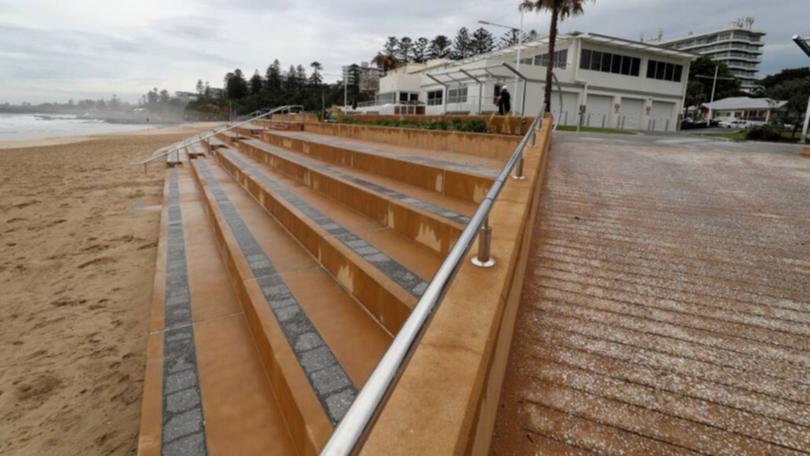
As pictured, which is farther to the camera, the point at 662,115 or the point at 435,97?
the point at 435,97

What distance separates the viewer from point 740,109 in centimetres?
Result: 6166

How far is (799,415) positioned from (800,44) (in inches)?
492

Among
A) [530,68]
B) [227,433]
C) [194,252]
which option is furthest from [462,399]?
[530,68]

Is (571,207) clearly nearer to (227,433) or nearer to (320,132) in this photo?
(227,433)

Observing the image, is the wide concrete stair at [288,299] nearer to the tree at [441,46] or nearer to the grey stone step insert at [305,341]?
the grey stone step insert at [305,341]

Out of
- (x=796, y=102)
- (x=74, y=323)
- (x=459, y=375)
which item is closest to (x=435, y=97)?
(x=796, y=102)

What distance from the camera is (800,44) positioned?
9.84 metres

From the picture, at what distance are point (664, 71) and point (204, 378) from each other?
131 ft

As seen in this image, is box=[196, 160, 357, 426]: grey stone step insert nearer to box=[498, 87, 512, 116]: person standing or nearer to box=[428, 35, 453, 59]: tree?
box=[498, 87, 512, 116]: person standing

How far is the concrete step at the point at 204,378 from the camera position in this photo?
2.20 metres

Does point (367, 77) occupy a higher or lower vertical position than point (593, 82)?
higher

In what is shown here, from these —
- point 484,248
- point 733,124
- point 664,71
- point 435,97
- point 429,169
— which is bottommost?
point 484,248

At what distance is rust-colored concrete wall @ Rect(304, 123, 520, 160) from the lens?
7.32 metres

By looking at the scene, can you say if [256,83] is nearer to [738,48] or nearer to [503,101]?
[503,101]
